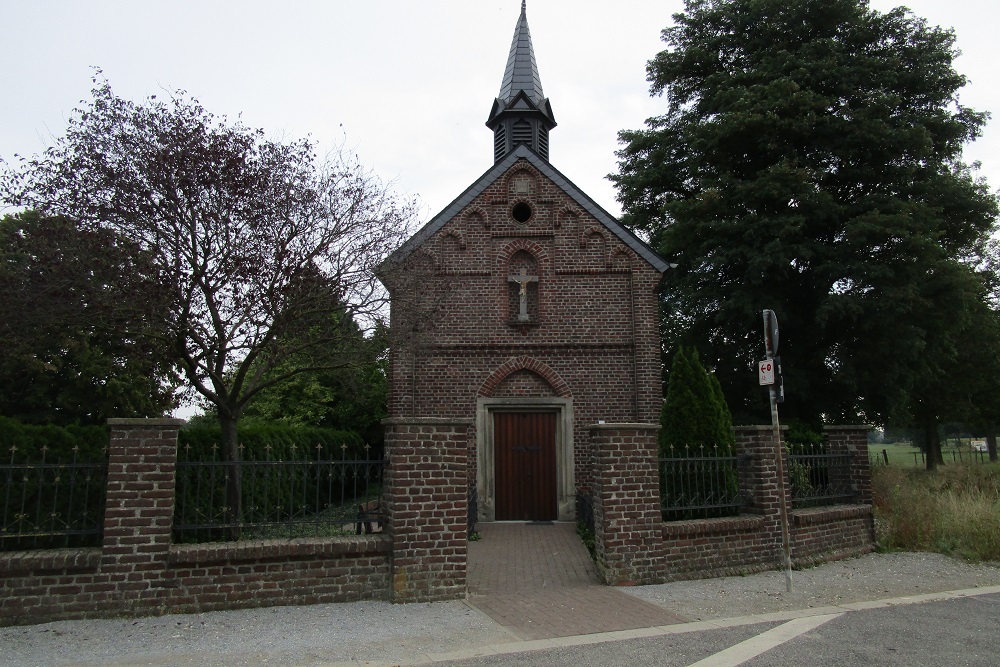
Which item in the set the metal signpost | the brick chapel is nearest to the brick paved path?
the metal signpost

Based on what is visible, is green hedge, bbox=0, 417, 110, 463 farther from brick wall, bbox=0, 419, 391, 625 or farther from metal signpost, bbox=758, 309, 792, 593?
metal signpost, bbox=758, 309, 792, 593

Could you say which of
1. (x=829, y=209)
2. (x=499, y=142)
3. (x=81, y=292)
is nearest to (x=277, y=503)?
(x=81, y=292)

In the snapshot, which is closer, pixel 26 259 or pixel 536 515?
pixel 26 259

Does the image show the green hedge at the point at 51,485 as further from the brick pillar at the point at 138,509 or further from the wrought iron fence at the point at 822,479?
the wrought iron fence at the point at 822,479

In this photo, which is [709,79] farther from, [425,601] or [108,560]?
[108,560]

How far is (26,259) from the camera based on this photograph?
7691 millimetres

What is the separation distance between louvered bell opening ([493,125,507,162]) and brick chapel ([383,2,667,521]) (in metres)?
2.35

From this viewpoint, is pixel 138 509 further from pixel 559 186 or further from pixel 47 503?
pixel 559 186

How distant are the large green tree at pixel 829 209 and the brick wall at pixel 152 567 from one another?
11869 mm

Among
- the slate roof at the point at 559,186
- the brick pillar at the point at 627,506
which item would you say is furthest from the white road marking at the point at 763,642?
the slate roof at the point at 559,186

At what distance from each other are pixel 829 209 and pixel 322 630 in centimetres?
1416

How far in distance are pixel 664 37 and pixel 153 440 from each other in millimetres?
17837

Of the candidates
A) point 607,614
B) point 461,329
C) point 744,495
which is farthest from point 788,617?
point 461,329

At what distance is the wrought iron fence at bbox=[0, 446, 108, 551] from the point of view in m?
6.21
